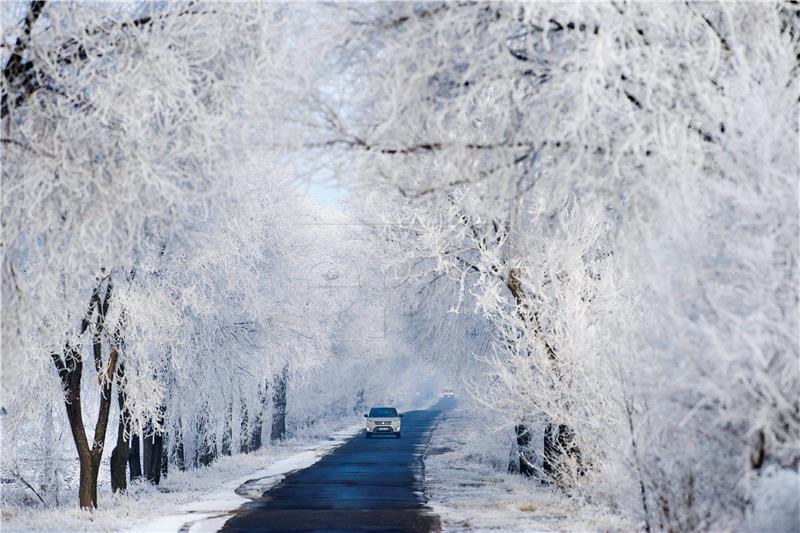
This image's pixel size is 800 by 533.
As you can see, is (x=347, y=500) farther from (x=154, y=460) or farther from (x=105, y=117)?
(x=105, y=117)

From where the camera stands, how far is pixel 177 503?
21.0m

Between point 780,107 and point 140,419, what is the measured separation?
1471 cm

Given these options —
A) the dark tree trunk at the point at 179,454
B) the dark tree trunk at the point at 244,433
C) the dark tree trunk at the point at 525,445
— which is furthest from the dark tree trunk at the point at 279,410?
the dark tree trunk at the point at 525,445

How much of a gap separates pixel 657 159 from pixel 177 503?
48.5ft

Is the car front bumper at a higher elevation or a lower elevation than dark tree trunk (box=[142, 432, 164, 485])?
lower

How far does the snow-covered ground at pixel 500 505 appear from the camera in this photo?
1548cm

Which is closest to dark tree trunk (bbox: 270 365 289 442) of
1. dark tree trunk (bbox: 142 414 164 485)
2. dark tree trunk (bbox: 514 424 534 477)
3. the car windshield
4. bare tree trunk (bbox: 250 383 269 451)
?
bare tree trunk (bbox: 250 383 269 451)

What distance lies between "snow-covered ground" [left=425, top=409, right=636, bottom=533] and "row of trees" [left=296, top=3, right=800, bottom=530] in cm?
404

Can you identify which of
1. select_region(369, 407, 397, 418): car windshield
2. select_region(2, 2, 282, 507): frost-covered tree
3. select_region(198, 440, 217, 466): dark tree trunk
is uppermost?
select_region(2, 2, 282, 507): frost-covered tree

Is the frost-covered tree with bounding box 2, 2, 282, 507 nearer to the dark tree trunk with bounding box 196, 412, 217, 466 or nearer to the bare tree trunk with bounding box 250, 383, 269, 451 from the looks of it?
the dark tree trunk with bounding box 196, 412, 217, 466

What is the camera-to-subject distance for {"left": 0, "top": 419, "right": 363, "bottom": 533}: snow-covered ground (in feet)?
55.0

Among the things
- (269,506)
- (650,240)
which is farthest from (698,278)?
(269,506)

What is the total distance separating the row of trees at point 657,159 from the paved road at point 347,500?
236 inches

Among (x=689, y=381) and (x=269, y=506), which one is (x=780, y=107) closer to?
(x=689, y=381)
